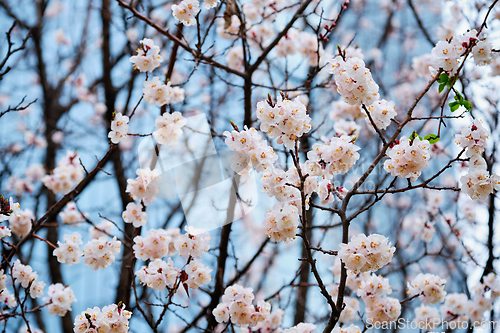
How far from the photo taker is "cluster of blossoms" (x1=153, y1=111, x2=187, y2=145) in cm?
267

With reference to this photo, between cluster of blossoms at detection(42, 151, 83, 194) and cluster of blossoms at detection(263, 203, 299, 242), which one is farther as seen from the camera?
cluster of blossoms at detection(42, 151, 83, 194)

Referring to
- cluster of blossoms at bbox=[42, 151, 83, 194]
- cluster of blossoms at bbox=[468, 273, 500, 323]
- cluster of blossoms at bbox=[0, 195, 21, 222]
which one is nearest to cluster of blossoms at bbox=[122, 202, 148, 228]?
cluster of blossoms at bbox=[0, 195, 21, 222]

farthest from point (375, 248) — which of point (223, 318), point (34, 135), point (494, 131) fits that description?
point (34, 135)

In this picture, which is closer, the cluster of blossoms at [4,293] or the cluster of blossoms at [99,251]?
the cluster of blossoms at [4,293]

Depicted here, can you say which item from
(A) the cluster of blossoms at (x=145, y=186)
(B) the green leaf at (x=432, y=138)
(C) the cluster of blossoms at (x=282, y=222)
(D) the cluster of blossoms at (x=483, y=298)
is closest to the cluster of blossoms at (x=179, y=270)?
(A) the cluster of blossoms at (x=145, y=186)

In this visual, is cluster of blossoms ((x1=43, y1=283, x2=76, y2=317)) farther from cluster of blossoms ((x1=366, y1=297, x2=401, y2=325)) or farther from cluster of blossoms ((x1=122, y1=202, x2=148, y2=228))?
cluster of blossoms ((x1=366, y1=297, x2=401, y2=325))

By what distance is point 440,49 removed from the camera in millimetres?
2158

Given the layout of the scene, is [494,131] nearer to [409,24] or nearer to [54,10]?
[409,24]

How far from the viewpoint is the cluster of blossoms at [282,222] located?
1905 mm

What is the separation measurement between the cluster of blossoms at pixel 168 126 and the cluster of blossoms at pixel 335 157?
105 cm

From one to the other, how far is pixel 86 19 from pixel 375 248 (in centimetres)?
631

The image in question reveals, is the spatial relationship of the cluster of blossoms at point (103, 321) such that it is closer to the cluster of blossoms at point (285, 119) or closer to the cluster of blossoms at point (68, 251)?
the cluster of blossoms at point (68, 251)

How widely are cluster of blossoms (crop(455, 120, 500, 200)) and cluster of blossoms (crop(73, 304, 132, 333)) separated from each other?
6.37 feet

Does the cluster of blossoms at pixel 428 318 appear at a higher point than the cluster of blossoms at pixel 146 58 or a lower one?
lower
